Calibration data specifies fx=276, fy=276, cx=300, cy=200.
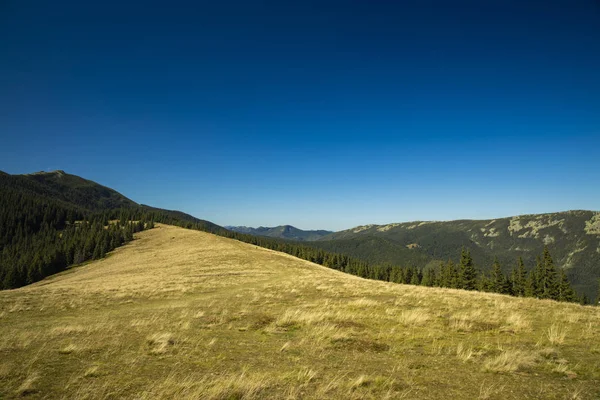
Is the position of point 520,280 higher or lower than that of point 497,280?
higher

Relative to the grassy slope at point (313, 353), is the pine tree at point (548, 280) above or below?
below

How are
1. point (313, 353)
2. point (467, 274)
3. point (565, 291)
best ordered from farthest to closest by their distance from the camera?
point (467, 274) < point (565, 291) < point (313, 353)

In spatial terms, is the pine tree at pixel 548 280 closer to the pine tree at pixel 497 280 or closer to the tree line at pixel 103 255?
the tree line at pixel 103 255

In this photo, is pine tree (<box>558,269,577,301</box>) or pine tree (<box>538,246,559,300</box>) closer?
pine tree (<box>558,269,577,301</box>)

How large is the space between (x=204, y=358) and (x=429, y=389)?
635cm

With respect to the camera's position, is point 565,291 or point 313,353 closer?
point 313,353

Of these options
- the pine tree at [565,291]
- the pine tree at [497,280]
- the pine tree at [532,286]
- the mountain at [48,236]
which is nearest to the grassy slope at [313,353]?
the pine tree at [532,286]

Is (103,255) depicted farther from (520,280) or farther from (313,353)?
(520,280)

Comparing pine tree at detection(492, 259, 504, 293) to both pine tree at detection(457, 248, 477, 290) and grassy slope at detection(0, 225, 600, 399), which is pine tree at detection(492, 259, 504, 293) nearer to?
pine tree at detection(457, 248, 477, 290)

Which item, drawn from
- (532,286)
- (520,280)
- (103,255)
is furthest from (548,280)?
(103,255)

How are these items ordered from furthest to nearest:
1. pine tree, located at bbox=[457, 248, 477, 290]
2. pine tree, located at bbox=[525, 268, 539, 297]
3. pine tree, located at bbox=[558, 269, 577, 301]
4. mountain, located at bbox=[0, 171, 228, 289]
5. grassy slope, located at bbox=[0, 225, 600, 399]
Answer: mountain, located at bbox=[0, 171, 228, 289] → pine tree, located at bbox=[457, 248, 477, 290] → pine tree, located at bbox=[525, 268, 539, 297] → pine tree, located at bbox=[558, 269, 577, 301] → grassy slope, located at bbox=[0, 225, 600, 399]

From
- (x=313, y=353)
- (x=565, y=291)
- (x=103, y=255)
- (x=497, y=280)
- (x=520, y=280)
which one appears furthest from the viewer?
(x=103, y=255)

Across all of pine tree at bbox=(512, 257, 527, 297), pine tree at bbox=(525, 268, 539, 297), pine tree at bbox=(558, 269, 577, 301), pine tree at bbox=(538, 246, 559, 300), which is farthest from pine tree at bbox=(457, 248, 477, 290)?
pine tree at bbox=(558, 269, 577, 301)

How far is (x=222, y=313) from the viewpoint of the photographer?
15352 mm
